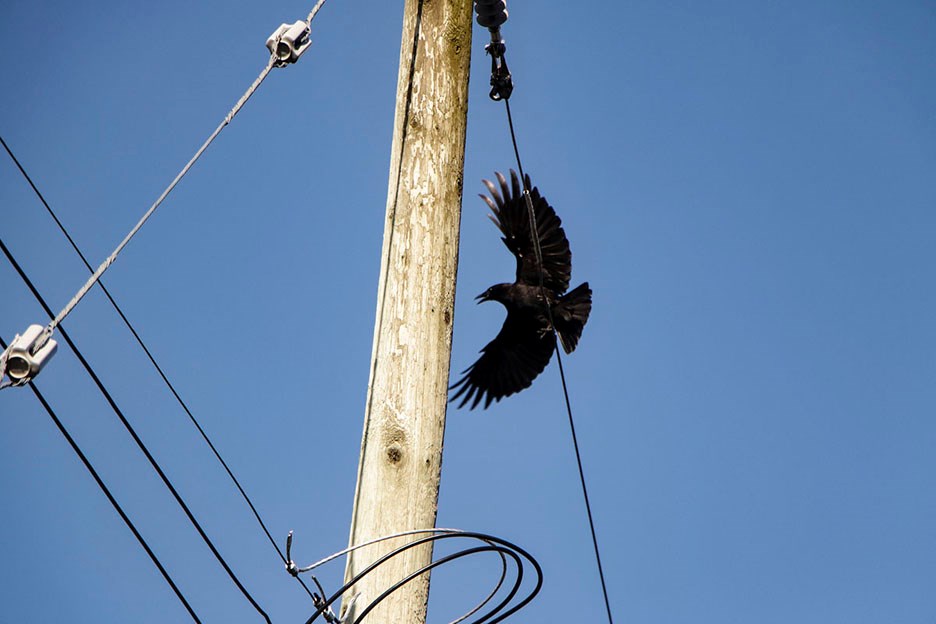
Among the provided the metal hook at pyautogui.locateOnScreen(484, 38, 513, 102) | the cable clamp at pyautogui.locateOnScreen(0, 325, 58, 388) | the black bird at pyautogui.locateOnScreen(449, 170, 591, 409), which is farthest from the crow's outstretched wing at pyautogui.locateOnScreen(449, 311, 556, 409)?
the cable clamp at pyautogui.locateOnScreen(0, 325, 58, 388)

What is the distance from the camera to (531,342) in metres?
7.23

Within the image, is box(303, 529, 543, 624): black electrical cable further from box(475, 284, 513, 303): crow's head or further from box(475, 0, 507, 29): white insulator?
box(475, 284, 513, 303): crow's head

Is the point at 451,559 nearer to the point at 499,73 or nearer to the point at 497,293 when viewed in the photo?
the point at 499,73

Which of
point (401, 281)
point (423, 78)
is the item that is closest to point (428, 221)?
point (401, 281)

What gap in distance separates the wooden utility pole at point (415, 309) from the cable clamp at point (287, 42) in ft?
1.18

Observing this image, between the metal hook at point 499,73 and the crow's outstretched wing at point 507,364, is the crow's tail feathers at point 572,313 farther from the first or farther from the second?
→ the metal hook at point 499,73

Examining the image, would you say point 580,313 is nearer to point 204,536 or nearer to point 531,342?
point 531,342

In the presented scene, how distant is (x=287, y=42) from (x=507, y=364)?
447cm

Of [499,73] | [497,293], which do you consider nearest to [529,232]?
[497,293]

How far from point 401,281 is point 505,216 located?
11.6 ft

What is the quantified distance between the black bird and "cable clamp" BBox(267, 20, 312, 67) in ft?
9.59

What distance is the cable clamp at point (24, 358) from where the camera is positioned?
2.35 metres

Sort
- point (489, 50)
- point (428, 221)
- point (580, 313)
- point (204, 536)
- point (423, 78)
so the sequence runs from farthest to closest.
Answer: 1. point (580, 313)
2. point (489, 50)
3. point (423, 78)
4. point (428, 221)
5. point (204, 536)

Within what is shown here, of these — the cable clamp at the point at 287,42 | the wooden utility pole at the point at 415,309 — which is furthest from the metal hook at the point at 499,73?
the cable clamp at the point at 287,42
